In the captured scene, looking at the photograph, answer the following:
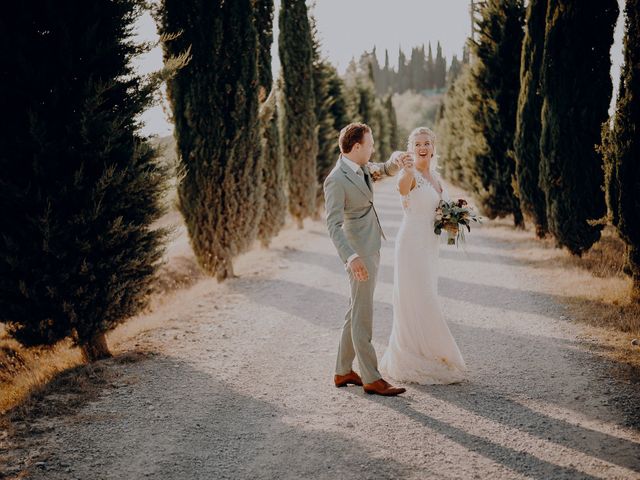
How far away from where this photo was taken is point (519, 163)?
37.8 feet

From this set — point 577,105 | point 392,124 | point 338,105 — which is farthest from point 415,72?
point 577,105

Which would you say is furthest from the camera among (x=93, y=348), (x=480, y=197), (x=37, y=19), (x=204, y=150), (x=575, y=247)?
(x=480, y=197)

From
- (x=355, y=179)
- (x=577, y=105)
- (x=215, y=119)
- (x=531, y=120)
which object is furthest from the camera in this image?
(x=531, y=120)

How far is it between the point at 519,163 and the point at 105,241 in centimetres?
1018

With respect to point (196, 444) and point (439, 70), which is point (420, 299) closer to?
point (196, 444)

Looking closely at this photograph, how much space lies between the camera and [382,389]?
4.20 m

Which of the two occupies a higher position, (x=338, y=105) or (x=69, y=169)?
(x=338, y=105)

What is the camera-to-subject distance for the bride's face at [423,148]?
455 cm

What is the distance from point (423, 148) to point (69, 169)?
3.67 metres

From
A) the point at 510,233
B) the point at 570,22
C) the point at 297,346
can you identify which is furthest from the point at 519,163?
the point at 297,346

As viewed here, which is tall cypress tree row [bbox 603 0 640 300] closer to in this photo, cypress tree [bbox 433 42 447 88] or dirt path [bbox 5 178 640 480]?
dirt path [bbox 5 178 640 480]

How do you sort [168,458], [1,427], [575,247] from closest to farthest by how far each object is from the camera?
1. [168,458]
2. [1,427]
3. [575,247]

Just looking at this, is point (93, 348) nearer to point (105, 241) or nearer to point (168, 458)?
point (105, 241)

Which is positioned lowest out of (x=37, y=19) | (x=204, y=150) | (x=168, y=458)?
(x=168, y=458)
